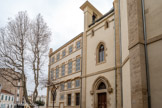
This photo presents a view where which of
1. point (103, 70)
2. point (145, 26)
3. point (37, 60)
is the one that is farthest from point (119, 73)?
point (37, 60)

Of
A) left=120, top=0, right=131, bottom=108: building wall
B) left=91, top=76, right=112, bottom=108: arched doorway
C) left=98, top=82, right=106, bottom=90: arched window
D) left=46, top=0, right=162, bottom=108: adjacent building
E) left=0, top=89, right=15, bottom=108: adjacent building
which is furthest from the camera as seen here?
left=0, top=89, right=15, bottom=108: adjacent building

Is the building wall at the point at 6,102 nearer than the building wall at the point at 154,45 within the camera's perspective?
No

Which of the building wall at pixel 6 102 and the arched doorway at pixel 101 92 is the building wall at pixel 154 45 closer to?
the arched doorway at pixel 101 92

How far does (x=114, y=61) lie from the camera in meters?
12.7

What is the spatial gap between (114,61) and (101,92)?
2.85 meters

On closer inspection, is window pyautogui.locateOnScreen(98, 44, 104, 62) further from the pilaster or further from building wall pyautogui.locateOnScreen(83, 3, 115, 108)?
the pilaster

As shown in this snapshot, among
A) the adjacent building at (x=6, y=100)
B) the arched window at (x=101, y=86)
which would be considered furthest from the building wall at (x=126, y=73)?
the adjacent building at (x=6, y=100)

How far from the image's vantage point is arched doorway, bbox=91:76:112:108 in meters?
12.7

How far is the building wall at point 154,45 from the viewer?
629 centimetres

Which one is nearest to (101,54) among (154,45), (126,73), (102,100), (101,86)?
(101,86)

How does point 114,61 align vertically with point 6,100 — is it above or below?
above

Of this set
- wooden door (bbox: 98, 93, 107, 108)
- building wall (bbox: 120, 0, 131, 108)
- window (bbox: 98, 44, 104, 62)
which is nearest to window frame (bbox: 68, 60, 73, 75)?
window (bbox: 98, 44, 104, 62)

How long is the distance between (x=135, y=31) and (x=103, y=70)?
6.48m

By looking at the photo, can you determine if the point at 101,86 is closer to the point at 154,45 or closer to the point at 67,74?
the point at 67,74
